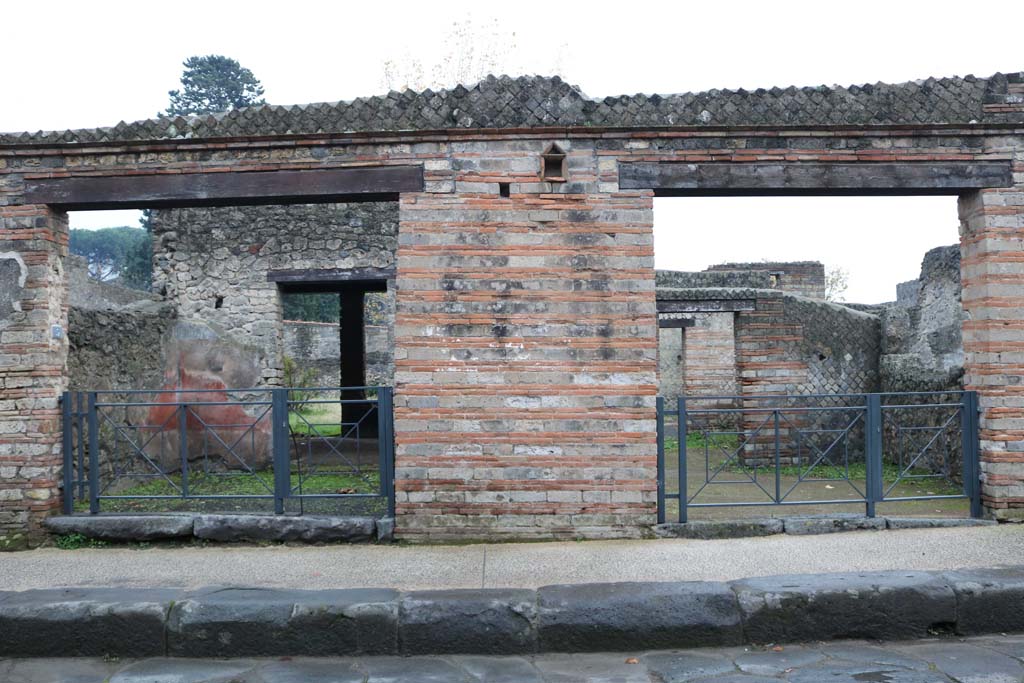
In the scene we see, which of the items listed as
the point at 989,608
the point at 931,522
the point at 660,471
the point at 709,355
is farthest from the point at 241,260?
the point at 709,355

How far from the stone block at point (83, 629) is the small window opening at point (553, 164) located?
12.5 ft

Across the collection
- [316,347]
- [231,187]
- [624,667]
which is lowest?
[624,667]

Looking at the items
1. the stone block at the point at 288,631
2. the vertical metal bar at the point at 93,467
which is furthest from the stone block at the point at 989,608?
the vertical metal bar at the point at 93,467

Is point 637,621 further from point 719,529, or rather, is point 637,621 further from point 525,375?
point 525,375

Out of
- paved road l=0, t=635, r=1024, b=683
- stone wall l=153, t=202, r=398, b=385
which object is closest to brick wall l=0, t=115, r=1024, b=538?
paved road l=0, t=635, r=1024, b=683

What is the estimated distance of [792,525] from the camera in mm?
6070

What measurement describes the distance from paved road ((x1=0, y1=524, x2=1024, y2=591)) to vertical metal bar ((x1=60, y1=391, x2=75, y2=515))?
455 mm

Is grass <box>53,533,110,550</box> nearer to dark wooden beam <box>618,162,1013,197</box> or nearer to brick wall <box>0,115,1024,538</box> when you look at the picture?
brick wall <box>0,115,1024,538</box>

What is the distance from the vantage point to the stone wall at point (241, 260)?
11.1 meters

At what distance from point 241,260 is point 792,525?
26.5 ft

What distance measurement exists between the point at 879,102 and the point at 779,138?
82cm

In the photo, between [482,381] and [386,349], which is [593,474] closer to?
[482,381]

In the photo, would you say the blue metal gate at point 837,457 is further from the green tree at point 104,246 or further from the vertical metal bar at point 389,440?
the green tree at point 104,246

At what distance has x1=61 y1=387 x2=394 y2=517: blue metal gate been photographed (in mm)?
6285
